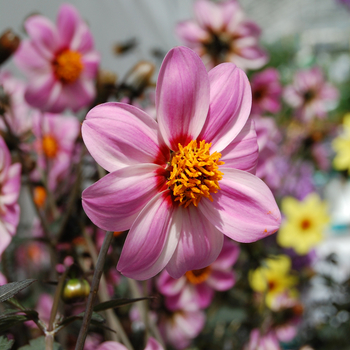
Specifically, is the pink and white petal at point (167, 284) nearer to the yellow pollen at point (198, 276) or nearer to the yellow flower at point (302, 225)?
the yellow pollen at point (198, 276)

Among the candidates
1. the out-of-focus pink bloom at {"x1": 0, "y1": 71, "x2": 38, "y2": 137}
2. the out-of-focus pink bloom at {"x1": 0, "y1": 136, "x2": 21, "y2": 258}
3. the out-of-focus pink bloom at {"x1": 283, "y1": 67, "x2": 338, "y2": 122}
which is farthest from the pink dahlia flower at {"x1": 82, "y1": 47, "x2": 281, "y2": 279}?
the out-of-focus pink bloom at {"x1": 283, "y1": 67, "x2": 338, "y2": 122}

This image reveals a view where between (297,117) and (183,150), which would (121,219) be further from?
(297,117)

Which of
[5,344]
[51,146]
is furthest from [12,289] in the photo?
→ [51,146]

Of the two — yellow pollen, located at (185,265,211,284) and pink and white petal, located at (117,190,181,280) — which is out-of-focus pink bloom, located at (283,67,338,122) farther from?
pink and white petal, located at (117,190,181,280)

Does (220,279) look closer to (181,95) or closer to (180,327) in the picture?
(180,327)

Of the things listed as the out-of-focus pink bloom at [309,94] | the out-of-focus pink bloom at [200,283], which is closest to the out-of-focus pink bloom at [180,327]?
the out-of-focus pink bloom at [200,283]

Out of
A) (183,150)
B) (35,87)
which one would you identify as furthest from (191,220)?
(35,87)
